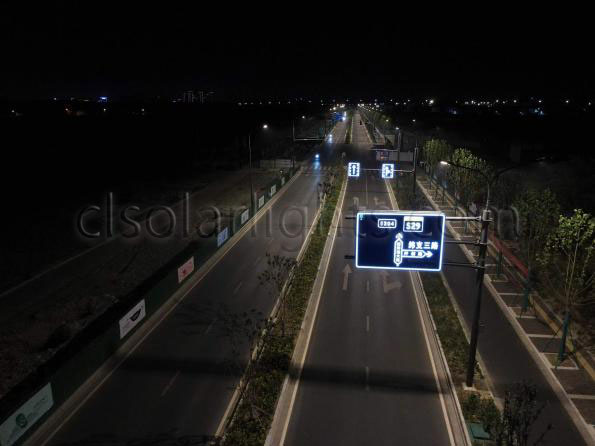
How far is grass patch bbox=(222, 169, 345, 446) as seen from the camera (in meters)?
15.2

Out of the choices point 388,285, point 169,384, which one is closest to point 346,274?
point 388,285

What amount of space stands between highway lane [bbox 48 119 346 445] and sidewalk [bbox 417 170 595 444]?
11.6 metres

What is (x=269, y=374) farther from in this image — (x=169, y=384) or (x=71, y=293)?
(x=71, y=293)

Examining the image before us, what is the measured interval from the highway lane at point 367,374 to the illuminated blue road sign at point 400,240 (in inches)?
226

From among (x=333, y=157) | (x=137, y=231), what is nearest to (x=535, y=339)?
(x=137, y=231)

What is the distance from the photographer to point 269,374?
1827 cm

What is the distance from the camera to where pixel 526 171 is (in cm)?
6319

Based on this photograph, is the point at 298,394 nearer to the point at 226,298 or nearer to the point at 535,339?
the point at 226,298

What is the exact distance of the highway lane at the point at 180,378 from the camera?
1594 cm

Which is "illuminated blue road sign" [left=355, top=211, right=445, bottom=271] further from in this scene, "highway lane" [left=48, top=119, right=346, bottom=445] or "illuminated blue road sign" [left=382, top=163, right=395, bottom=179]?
"illuminated blue road sign" [left=382, top=163, right=395, bottom=179]

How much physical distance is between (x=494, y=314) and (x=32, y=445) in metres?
22.1

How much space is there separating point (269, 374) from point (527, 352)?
477 inches

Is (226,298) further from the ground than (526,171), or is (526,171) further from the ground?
(526,171)

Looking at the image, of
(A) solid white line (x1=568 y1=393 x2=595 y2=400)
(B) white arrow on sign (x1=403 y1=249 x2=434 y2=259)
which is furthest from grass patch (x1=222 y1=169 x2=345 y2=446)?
(A) solid white line (x1=568 y1=393 x2=595 y2=400)
